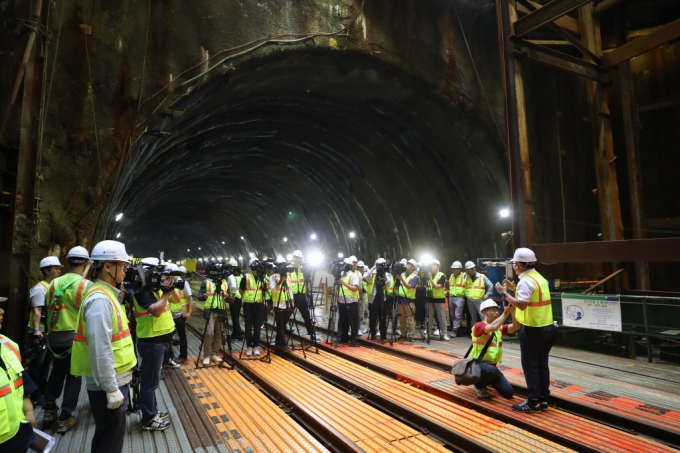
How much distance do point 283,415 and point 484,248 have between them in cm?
963

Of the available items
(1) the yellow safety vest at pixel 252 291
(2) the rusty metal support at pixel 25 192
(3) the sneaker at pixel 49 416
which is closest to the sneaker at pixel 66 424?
(3) the sneaker at pixel 49 416

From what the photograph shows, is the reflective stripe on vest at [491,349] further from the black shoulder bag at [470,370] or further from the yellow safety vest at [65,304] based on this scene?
the yellow safety vest at [65,304]

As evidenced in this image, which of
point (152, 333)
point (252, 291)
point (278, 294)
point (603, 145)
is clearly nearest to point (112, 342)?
point (152, 333)

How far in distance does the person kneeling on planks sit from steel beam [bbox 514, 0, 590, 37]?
6.01 metres

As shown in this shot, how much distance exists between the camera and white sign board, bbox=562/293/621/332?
7.84 metres

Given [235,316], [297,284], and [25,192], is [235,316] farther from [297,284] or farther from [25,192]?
[25,192]

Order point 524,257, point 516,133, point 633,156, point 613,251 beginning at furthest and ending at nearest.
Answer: point 633,156 → point 516,133 → point 613,251 → point 524,257

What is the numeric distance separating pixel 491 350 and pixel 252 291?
4.90 m

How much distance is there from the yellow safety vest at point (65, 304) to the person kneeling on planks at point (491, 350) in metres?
5.05

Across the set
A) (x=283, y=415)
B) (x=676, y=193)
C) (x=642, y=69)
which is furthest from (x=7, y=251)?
(x=642, y=69)

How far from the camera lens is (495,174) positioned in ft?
40.3

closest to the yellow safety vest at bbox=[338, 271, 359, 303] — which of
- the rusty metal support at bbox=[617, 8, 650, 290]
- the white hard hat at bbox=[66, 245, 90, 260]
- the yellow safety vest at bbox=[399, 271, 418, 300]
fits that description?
the yellow safety vest at bbox=[399, 271, 418, 300]

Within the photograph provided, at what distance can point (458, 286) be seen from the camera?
10.7 m

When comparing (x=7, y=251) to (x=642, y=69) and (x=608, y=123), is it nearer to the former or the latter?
(x=608, y=123)
